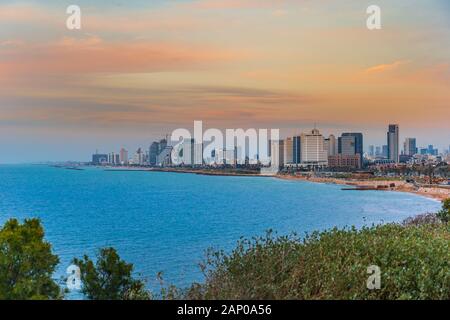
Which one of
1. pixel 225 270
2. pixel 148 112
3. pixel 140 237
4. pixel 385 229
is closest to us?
pixel 225 270

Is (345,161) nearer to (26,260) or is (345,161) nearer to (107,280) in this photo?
(107,280)

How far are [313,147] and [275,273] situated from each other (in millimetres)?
43952

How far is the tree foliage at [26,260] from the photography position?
4.76m

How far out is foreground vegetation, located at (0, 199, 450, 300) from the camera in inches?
189

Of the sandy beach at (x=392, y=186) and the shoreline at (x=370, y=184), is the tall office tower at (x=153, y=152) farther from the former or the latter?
the sandy beach at (x=392, y=186)

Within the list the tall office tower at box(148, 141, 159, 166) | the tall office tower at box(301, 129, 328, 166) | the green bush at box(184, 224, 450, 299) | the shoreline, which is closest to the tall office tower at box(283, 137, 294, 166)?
the tall office tower at box(301, 129, 328, 166)

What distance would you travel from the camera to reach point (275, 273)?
5629mm

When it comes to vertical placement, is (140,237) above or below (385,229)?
below

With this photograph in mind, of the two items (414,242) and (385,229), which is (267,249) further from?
(385,229)

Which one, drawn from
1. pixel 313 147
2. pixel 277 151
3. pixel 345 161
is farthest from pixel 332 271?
pixel 345 161

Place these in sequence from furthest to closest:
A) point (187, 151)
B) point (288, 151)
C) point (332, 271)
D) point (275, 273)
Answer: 1. point (288, 151)
2. point (187, 151)
3. point (275, 273)
4. point (332, 271)
